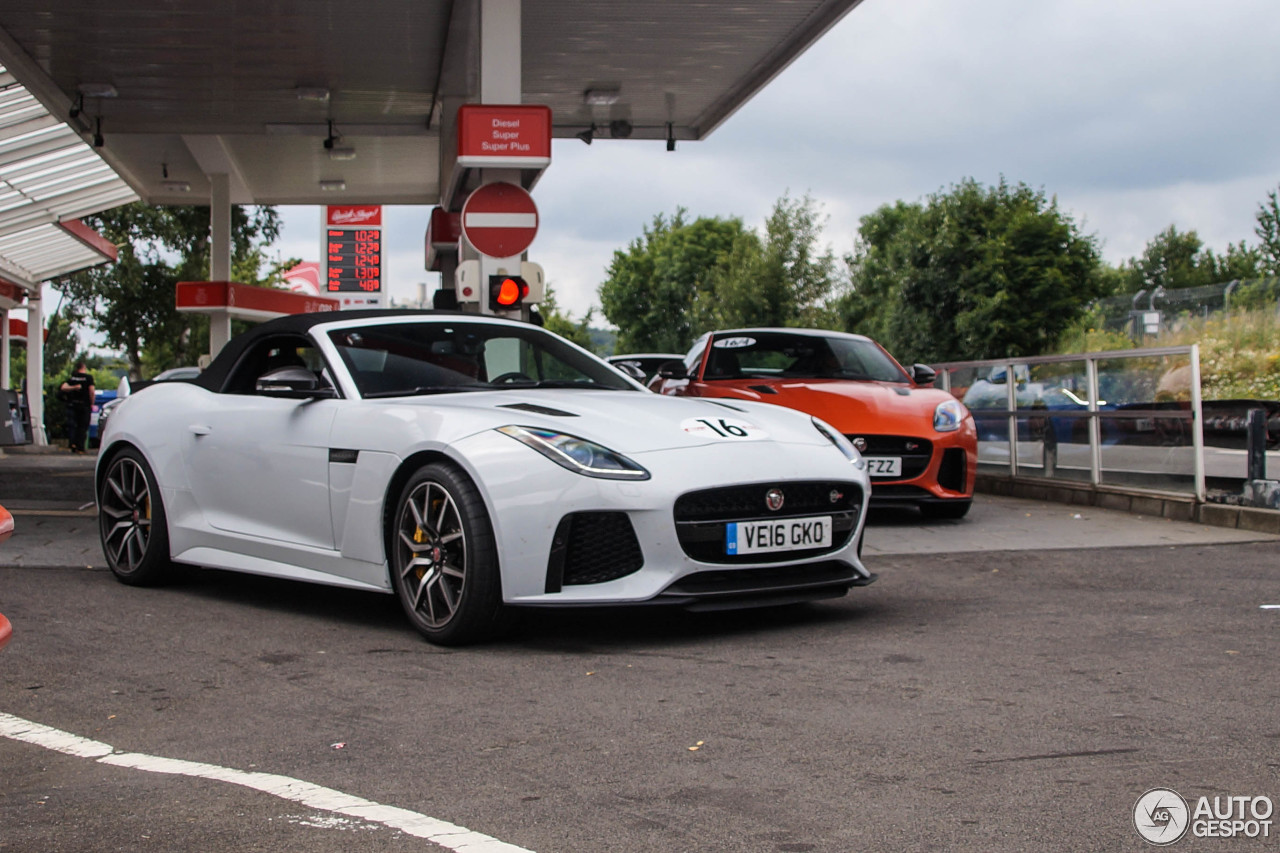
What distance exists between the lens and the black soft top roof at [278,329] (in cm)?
616

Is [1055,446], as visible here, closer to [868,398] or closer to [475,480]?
[868,398]

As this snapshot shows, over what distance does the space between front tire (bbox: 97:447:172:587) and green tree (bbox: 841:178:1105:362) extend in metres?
39.1

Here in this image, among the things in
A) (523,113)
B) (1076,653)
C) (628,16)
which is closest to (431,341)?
(1076,653)

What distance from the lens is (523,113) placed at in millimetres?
10953

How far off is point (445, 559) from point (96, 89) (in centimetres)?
1410

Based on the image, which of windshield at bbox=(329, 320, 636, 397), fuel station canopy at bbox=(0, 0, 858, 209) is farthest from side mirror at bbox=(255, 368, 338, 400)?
fuel station canopy at bbox=(0, 0, 858, 209)

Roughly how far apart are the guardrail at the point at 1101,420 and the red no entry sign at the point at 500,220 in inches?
183

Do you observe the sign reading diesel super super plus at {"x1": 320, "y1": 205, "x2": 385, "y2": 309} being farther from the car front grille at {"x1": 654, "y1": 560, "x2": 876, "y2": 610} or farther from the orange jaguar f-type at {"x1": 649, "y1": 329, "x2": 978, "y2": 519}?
the car front grille at {"x1": 654, "y1": 560, "x2": 876, "y2": 610}

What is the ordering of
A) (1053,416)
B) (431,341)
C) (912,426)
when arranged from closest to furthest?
1. (431,341)
2. (912,426)
3. (1053,416)

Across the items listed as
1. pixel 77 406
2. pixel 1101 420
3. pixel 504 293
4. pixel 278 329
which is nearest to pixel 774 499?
pixel 278 329

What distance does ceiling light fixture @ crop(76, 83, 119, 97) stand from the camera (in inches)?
658

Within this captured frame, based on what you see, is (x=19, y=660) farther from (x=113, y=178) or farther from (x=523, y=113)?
(x=113, y=178)

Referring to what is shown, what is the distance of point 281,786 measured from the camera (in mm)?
3170

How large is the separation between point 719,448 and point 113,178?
22.7 m
